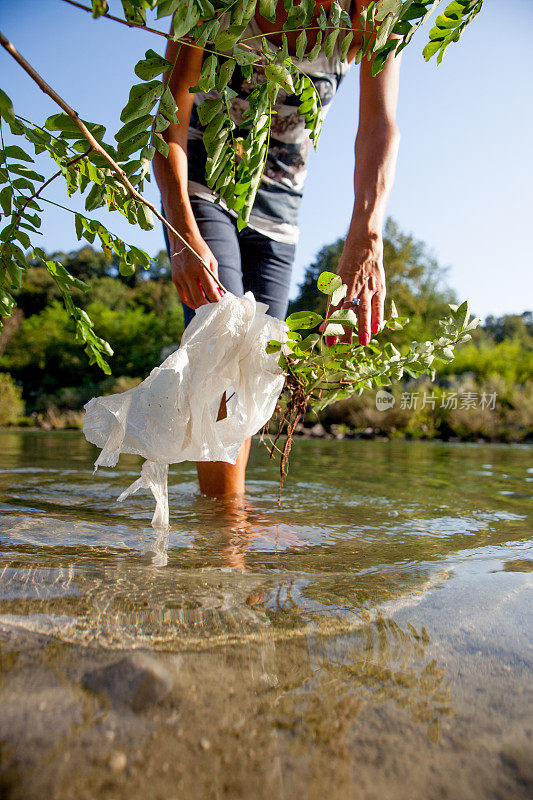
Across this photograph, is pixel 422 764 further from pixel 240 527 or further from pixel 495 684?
pixel 240 527

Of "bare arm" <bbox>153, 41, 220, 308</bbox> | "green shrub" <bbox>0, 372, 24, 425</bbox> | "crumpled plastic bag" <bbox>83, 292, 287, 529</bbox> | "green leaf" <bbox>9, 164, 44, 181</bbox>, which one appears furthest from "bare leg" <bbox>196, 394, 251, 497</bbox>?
"green shrub" <bbox>0, 372, 24, 425</bbox>

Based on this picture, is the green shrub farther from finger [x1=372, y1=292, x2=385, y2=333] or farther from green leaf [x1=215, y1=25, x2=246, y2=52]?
green leaf [x1=215, y1=25, x2=246, y2=52]

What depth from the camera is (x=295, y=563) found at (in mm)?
1229

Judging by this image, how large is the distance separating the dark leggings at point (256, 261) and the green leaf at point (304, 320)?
0.90m

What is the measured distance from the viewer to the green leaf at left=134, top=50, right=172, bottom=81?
0.91 meters

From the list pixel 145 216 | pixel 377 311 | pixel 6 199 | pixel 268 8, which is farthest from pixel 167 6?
pixel 377 311

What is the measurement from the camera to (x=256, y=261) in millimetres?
2584

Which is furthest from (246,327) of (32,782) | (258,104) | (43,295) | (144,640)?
(43,295)

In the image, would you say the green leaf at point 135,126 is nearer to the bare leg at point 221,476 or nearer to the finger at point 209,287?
the finger at point 209,287

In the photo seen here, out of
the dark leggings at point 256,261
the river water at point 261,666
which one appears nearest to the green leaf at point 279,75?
the river water at point 261,666

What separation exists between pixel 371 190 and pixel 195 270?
0.71 m

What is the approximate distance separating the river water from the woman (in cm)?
83

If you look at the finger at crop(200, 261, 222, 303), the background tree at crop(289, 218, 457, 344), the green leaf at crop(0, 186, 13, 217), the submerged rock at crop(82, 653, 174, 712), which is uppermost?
the background tree at crop(289, 218, 457, 344)

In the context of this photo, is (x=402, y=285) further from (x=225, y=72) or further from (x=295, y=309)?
(x=225, y=72)
